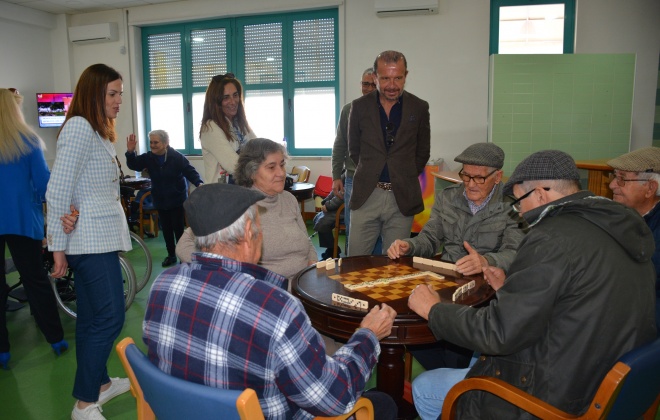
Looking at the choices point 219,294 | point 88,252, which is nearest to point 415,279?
point 219,294

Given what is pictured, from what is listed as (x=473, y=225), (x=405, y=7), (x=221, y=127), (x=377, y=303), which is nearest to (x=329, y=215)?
(x=221, y=127)

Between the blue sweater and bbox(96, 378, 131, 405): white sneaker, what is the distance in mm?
1017

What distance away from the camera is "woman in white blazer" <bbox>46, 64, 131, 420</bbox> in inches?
82.7

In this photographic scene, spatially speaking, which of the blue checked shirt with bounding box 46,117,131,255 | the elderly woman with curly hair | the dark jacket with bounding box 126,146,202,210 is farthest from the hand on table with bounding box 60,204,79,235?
the dark jacket with bounding box 126,146,202,210

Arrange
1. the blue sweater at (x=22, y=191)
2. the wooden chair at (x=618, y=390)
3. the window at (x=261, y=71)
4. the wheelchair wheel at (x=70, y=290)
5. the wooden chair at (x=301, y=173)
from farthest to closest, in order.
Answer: the window at (x=261, y=71) → the wooden chair at (x=301, y=173) → the wheelchair wheel at (x=70, y=290) → the blue sweater at (x=22, y=191) → the wooden chair at (x=618, y=390)

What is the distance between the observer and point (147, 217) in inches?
285

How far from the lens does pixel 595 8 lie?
609 cm

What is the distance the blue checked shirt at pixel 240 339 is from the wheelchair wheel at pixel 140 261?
346cm

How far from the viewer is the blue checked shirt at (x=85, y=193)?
2.08 m

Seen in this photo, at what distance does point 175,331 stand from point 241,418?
0.28 metres

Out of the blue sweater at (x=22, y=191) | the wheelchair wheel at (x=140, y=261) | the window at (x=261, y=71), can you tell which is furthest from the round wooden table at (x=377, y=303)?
the window at (x=261, y=71)

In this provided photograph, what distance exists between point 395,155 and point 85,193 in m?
1.77

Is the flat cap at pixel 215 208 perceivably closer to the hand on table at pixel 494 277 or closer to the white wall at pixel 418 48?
the hand on table at pixel 494 277

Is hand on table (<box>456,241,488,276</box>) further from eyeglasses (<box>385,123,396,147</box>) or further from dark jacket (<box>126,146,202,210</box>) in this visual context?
dark jacket (<box>126,146,202,210</box>)
